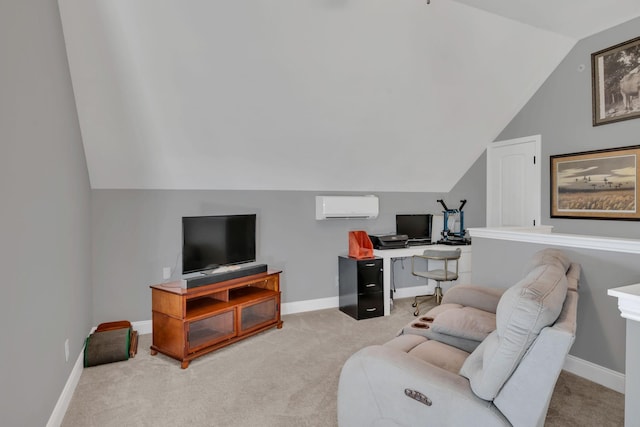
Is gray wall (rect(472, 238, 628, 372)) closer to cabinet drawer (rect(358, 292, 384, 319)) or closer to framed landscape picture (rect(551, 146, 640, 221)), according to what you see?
framed landscape picture (rect(551, 146, 640, 221))

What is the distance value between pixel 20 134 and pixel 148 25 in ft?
4.46

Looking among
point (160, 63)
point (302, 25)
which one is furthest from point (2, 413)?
point (302, 25)

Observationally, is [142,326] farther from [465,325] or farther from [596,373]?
[596,373]

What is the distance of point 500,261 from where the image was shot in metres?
3.27

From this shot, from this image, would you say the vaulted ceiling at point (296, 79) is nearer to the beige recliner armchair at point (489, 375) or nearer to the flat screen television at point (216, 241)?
the flat screen television at point (216, 241)

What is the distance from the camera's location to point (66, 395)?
2.44m

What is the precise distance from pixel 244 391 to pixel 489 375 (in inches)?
72.2

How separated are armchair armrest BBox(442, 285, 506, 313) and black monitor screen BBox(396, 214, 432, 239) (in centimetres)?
221

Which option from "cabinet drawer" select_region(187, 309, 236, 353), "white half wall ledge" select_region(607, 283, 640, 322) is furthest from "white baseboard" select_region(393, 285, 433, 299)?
"white half wall ledge" select_region(607, 283, 640, 322)

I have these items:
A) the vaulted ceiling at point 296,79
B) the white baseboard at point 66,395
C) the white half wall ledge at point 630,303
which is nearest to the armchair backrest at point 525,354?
the white half wall ledge at point 630,303

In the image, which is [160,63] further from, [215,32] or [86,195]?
[86,195]

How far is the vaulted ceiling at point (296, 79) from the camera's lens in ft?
9.09

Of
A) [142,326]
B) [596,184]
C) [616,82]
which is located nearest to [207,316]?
[142,326]

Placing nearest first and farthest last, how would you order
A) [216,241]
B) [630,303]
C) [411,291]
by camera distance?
[630,303]
[216,241]
[411,291]
